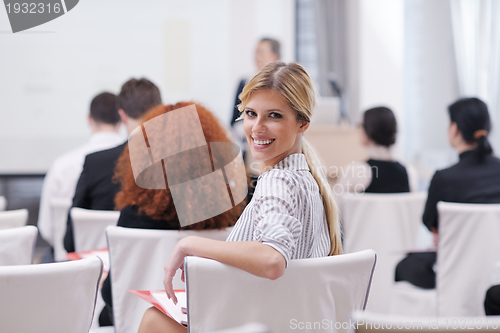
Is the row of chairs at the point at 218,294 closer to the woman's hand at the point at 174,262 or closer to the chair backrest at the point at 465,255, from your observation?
the woman's hand at the point at 174,262

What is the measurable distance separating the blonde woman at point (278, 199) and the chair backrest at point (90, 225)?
73 cm

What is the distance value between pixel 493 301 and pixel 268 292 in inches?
47.2

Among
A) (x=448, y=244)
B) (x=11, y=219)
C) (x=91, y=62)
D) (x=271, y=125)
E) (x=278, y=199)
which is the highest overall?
(x=91, y=62)

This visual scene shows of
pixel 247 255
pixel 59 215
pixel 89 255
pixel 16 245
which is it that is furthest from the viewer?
pixel 59 215

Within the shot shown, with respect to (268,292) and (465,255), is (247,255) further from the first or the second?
(465,255)

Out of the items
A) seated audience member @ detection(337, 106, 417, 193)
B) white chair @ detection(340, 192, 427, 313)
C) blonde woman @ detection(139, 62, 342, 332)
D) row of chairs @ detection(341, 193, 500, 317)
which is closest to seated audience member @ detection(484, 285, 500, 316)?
row of chairs @ detection(341, 193, 500, 317)

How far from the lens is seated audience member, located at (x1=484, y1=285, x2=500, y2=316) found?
1.65 meters

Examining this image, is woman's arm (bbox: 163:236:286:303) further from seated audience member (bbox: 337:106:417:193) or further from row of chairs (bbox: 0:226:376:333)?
seated audience member (bbox: 337:106:417:193)

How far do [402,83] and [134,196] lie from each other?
4.38 metres

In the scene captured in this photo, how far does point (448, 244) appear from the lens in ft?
6.23

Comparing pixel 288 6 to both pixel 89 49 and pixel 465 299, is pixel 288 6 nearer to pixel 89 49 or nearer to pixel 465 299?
pixel 89 49

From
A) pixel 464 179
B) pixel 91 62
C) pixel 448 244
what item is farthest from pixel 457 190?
pixel 91 62

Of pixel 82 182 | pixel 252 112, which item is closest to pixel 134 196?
pixel 252 112

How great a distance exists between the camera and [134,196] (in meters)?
1.36
